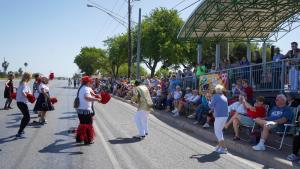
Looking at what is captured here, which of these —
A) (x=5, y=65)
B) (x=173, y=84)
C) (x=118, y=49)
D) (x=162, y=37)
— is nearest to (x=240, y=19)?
(x=173, y=84)

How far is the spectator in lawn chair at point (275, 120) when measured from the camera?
1038 centimetres

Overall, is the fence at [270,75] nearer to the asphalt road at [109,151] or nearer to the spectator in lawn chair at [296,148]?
the asphalt road at [109,151]

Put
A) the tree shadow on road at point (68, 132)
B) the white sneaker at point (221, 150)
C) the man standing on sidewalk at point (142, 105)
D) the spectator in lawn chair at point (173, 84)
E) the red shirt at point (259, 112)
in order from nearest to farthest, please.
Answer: the white sneaker at point (221, 150) < the red shirt at point (259, 112) < the tree shadow on road at point (68, 132) < the man standing on sidewalk at point (142, 105) < the spectator in lawn chair at point (173, 84)

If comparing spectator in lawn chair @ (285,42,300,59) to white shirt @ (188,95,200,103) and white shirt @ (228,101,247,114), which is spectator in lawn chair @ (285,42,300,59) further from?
white shirt @ (188,95,200,103)

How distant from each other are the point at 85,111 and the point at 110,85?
35.1 m

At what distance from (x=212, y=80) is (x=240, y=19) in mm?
7657

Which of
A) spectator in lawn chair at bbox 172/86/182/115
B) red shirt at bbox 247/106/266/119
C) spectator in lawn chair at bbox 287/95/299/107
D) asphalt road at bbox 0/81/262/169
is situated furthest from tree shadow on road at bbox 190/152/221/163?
spectator in lawn chair at bbox 172/86/182/115

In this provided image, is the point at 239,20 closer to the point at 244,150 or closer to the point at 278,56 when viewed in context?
the point at 278,56

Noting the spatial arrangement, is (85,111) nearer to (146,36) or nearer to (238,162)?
(238,162)

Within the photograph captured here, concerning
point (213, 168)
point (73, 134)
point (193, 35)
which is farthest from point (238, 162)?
point (193, 35)

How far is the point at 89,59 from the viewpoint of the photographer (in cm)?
10625

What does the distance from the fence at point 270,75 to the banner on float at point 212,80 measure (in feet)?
0.27

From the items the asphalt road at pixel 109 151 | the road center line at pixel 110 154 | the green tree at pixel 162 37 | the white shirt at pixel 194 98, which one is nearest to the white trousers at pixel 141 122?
the asphalt road at pixel 109 151

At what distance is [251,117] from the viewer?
11734 mm
